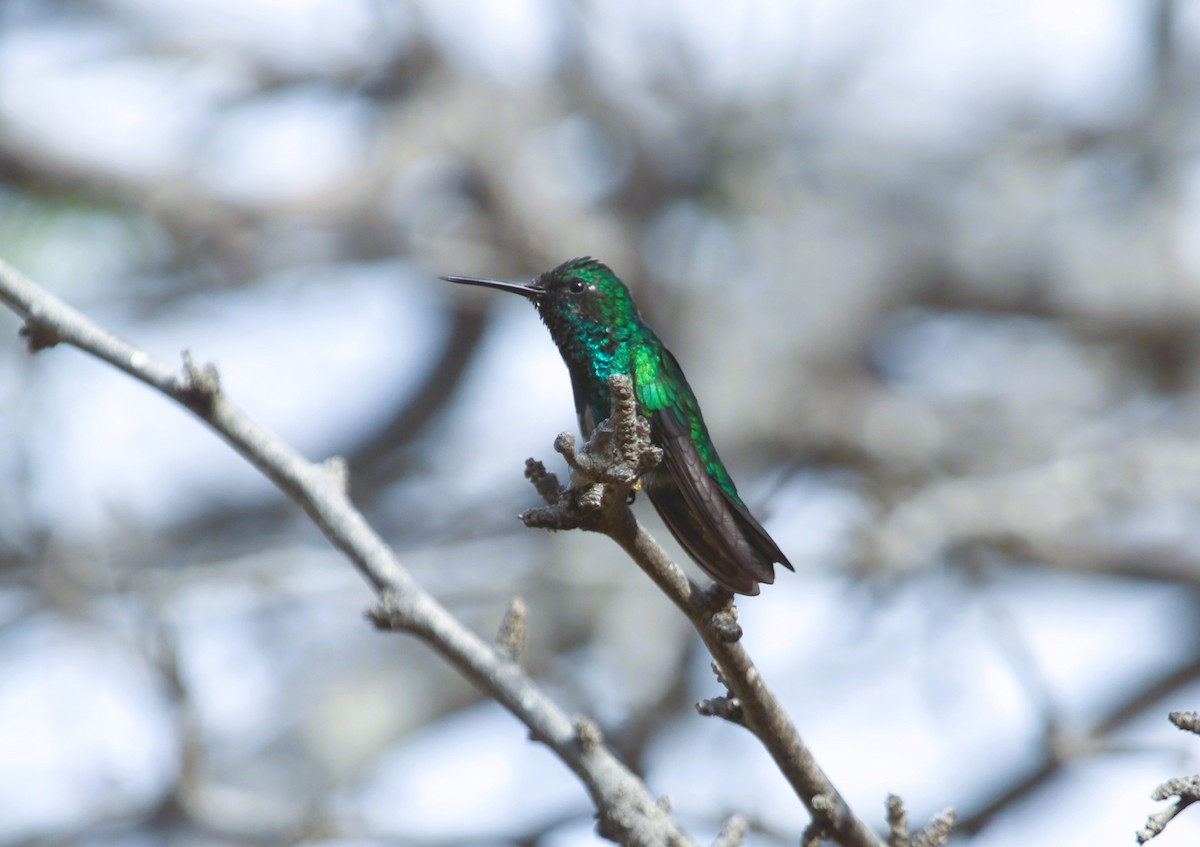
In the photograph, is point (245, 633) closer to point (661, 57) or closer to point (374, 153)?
point (374, 153)

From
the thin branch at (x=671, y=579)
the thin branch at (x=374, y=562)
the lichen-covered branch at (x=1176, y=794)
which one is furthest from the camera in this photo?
the thin branch at (x=374, y=562)

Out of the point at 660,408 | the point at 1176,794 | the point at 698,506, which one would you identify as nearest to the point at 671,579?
the point at 698,506

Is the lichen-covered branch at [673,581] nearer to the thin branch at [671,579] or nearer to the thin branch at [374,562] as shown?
the thin branch at [671,579]

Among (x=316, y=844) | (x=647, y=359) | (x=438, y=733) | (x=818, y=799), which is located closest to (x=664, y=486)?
(x=647, y=359)

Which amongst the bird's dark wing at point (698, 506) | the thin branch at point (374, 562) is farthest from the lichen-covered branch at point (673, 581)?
the thin branch at point (374, 562)

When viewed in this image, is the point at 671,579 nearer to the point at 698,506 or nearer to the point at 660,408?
the point at 698,506

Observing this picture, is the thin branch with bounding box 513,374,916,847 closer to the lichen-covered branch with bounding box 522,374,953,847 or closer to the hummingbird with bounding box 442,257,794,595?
the lichen-covered branch with bounding box 522,374,953,847

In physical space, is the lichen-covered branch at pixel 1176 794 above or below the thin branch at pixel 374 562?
below
